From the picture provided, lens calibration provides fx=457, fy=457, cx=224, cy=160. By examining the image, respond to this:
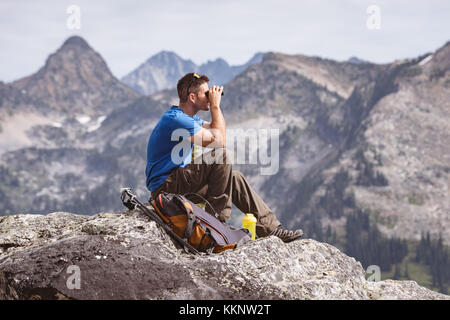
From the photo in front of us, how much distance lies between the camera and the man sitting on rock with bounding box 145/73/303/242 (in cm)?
1173

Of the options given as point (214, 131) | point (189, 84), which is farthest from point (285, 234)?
point (189, 84)

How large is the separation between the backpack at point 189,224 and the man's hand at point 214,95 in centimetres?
251

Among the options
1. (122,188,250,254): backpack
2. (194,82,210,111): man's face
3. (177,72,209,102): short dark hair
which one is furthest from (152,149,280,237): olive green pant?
(177,72,209,102): short dark hair

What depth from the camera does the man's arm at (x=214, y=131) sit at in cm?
1158

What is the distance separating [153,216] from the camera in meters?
11.4

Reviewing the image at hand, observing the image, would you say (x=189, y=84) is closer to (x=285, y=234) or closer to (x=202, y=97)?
(x=202, y=97)

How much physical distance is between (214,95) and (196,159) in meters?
1.72

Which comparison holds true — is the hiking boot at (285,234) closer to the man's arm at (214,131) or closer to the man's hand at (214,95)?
the man's arm at (214,131)

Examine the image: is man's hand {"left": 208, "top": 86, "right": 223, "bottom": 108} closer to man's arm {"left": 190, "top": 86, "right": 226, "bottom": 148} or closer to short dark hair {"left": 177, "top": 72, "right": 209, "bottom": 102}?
man's arm {"left": 190, "top": 86, "right": 226, "bottom": 148}

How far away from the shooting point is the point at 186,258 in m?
10.5

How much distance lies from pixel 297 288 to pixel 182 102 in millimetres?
5730

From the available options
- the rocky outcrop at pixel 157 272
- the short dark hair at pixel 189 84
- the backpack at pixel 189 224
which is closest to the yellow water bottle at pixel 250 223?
the backpack at pixel 189 224

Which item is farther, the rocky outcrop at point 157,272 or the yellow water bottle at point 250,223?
the yellow water bottle at point 250,223
